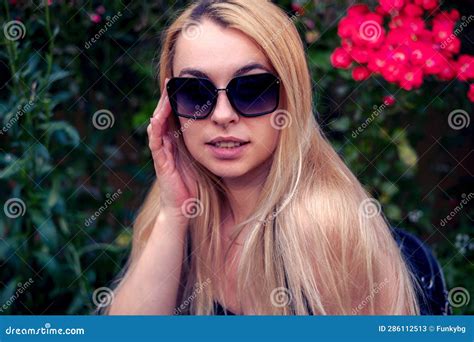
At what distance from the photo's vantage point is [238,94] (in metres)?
1.52

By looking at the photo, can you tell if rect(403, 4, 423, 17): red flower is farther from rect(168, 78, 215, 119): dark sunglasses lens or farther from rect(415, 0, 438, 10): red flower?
rect(168, 78, 215, 119): dark sunglasses lens

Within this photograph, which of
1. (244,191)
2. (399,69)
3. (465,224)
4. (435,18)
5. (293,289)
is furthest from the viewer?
(465,224)

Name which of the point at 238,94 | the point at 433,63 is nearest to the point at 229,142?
the point at 238,94

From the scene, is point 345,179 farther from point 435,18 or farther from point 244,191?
point 435,18

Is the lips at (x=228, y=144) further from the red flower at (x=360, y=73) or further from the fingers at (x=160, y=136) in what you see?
the red flower at (x=360, y=73)

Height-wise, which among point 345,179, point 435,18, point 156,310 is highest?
point 435,18

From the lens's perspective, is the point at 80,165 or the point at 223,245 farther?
the point at 80,165

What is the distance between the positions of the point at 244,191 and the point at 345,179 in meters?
0.24

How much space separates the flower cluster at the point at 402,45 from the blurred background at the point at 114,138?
26 mm

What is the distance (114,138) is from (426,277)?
4.13 feet

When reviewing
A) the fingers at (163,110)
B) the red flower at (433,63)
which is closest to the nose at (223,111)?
the fingers at (163,110)

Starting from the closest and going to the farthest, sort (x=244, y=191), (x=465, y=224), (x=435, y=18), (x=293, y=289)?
(x=293, y=289) < (x=244, y=191) < (x=435, y=18) < (x=465, y=224)

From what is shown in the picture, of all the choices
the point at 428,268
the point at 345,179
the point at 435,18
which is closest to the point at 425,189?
the point at 435,18

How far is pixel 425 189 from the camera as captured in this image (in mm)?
2512
